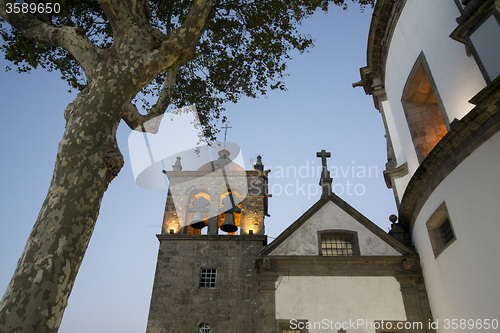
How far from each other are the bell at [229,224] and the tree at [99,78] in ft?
12.3

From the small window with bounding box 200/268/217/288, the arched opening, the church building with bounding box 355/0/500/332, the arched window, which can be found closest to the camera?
the church building with bounding box 355/0/500/332

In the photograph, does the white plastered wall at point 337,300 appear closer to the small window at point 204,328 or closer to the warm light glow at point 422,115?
the small window at point 204,328

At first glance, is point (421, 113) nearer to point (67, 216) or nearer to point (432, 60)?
point (432, 60)

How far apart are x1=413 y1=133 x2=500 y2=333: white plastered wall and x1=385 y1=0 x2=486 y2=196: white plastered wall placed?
1804 mm

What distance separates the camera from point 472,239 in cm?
823

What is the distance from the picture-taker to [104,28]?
10742 mm

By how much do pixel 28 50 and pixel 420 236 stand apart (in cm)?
1267

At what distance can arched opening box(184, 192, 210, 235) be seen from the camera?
47.1 ft

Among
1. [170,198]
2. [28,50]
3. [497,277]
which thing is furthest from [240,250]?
[28,50]

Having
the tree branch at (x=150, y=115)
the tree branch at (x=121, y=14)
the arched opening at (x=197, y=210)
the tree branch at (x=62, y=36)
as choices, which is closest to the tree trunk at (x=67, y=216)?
the tree branch at (x=62, y=36)

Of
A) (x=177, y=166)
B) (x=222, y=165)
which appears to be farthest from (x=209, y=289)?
(x=177, y=166)

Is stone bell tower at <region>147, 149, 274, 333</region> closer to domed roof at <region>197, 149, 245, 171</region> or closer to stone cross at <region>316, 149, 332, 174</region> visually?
domed roof at <region>197, 149, 245, 171</region>

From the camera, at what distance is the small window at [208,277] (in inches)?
499

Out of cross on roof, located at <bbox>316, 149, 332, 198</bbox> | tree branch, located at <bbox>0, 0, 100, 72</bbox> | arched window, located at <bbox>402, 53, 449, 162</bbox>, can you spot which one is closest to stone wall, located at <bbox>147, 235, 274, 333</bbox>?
cross on roof, located at <bbox>316, 149, 332, 198</bbox>
